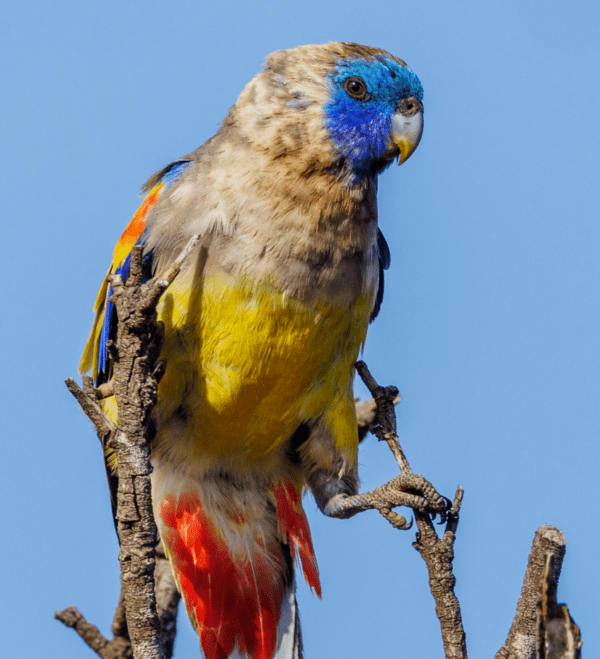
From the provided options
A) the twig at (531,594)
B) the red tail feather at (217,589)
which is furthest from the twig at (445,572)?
the red tail feather at (217,589)

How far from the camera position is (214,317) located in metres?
3.92

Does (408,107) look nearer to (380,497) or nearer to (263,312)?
(263,312)

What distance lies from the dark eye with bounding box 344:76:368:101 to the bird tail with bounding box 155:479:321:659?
222 centimetres

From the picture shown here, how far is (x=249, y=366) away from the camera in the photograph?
157 inches

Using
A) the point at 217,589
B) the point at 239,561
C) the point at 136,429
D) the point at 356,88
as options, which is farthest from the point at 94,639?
the point at 356,88

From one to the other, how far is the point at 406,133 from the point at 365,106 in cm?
25

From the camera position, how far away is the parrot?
3.96 metres

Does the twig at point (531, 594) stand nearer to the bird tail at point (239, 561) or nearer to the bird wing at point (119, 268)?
the bird tail at point (239, 561)

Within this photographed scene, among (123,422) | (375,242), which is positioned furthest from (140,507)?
(375,242)

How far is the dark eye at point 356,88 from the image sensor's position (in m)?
4.08

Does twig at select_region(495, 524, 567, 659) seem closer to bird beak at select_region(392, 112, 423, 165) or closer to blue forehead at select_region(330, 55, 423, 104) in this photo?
bird beak at select_region(392, 112, 423, 165)

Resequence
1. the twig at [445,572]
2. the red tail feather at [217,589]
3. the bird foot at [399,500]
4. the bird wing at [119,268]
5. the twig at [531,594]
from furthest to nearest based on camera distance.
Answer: the red tail feather at [217,589]
the bird wing at [119,268]
the bird foot at [399,500]
the twig at [445,572]
the twig at [531,594]

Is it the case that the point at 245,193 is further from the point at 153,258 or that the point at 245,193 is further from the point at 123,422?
the point at 123,422

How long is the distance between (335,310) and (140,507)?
138cm
